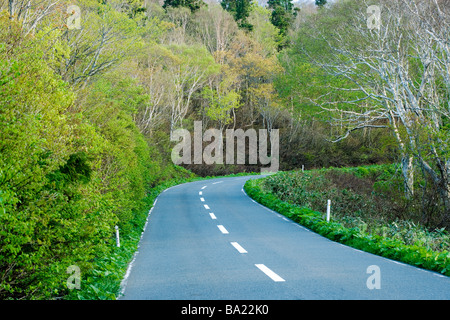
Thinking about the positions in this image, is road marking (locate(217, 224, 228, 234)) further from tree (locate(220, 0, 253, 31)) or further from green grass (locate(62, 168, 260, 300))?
tree (locate(220, 0, 253, 31))

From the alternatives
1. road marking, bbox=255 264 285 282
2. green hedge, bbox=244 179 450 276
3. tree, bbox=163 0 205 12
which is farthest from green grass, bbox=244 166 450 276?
tree, bbox=163 0 205 12

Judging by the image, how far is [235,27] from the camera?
A: 61.6 meters

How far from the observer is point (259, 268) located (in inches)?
335

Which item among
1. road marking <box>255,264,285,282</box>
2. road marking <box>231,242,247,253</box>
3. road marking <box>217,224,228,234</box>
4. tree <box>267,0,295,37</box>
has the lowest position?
road marking <box>217,224,228,234</box>

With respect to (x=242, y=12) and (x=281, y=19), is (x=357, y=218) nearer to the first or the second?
(x=281, y=19)

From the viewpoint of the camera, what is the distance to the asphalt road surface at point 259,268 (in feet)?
21.3

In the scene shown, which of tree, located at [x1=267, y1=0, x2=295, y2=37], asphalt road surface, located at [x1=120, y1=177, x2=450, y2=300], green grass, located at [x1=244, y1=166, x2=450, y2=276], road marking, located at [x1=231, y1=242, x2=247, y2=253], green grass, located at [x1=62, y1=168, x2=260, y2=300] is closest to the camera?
asphalt road surface, located at [x1=120, y1=177, x2=450, y2=300]

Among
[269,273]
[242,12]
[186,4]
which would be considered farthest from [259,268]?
[242,12]

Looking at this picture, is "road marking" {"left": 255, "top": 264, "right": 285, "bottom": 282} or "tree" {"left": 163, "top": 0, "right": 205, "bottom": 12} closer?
"road marking" {"left": 255, "top": 264, "right": 285, "bottom": 282}

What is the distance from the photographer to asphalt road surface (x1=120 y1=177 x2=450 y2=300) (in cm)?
648

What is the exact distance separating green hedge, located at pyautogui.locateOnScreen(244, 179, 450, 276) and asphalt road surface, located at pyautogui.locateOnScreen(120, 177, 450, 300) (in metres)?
0.33

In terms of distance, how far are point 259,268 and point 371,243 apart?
4.04 metres
